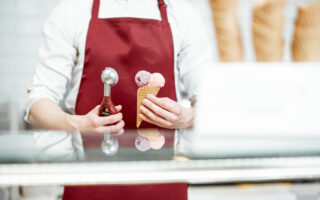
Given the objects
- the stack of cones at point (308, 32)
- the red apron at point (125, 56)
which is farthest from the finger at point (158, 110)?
the stack of cones at point (308, 32)

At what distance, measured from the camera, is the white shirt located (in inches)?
54.7

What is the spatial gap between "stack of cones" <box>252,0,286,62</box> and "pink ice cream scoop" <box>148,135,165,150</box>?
0.42m

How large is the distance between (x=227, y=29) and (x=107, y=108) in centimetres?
46

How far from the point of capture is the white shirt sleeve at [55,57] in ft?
4.53

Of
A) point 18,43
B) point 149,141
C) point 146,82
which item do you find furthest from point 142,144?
point 18,43

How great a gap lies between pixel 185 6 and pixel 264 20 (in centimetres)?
56

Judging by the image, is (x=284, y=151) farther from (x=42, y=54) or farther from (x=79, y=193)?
(x=42, y=54)

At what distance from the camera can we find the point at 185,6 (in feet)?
5.06

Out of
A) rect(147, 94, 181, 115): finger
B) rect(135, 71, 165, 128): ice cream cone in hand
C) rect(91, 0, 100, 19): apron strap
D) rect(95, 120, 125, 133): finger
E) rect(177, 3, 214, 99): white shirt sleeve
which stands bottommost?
rect(95, 120, 125, 133): finger

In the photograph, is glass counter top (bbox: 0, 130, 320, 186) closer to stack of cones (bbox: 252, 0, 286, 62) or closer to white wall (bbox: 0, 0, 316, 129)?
stack of cones (bbox: 252, 0, 286, 62)

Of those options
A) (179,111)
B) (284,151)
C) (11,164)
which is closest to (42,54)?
(179,111)

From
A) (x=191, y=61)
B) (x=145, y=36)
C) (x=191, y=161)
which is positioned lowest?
(x=191, y=161)

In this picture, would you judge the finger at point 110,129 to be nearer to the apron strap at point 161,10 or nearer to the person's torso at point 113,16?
the person's torso at point 113,16

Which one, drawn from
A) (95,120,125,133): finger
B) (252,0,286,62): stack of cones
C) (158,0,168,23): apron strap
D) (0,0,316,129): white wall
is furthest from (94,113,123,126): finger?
(0,0,316,129): white wall
